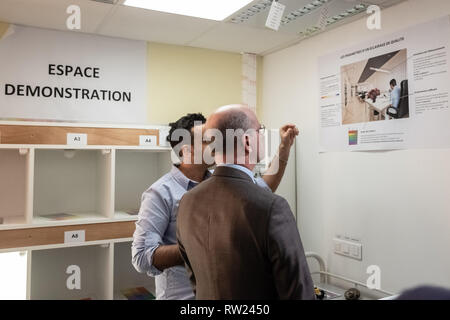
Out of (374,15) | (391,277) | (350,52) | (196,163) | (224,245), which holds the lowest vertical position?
(391,277)

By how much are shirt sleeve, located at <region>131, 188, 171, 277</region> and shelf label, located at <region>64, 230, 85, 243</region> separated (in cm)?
90

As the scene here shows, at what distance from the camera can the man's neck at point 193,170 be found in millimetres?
1616

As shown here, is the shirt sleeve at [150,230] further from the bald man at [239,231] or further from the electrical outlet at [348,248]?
the electrical outlet at [348,248]

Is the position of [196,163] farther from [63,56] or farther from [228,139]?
[63,56]

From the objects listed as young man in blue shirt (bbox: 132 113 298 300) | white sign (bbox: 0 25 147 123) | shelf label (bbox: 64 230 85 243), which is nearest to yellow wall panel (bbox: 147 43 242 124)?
white sign (bbox: 0 25 147 123)

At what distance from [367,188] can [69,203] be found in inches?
73.1

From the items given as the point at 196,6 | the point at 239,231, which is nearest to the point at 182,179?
the point at 239,231

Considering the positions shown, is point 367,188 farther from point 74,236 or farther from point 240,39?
point 74,236

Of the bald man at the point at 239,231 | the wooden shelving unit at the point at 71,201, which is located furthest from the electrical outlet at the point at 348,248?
the bald man at the point at 239,231

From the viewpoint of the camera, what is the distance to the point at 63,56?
2529 millimetres

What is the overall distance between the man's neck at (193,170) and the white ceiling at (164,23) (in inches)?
38.7

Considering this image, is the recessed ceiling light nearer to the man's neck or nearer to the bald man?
the man's neck

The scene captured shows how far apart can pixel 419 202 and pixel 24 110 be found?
7.63 ft

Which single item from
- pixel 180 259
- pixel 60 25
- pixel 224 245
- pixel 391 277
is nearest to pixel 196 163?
pixel 180 259
